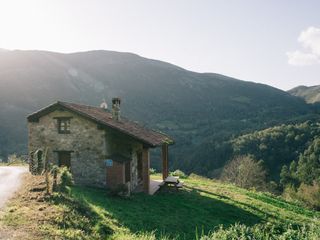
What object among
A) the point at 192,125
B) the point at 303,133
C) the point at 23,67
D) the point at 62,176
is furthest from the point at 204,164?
the point at 62,176

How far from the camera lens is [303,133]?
111 meters

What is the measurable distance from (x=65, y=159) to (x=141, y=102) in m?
134

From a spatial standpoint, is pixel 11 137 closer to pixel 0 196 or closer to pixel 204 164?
pixel 204 164

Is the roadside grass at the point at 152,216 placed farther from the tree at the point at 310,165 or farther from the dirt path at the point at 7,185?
the tree at the point at 310,165

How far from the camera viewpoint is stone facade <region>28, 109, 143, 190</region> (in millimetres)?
22922

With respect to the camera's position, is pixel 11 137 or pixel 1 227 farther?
pixel 11 137

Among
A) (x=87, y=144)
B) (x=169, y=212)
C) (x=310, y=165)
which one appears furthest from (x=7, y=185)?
(x=310, y=165)

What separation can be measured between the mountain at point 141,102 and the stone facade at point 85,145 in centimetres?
A: 5422

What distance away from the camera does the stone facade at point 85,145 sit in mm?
22922

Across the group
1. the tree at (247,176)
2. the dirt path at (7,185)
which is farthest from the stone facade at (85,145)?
the tree at (247,176)

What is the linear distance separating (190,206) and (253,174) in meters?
30.1

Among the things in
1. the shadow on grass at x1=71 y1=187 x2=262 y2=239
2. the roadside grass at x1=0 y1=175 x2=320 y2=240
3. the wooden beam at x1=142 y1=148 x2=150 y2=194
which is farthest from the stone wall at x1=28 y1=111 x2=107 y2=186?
the wooden beam at x1=142 y1=148 x2=150 y2=194

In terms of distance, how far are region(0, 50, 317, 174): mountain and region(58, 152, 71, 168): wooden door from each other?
5472 centimetres

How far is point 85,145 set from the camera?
2333cm
